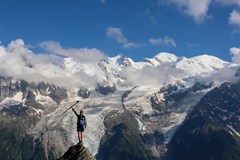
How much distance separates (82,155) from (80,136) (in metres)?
2.56

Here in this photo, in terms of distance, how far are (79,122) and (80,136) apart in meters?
2.59

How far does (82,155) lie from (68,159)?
6.66 ft

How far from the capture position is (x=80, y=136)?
72438 mm

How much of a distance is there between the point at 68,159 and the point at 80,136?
3.46 meters

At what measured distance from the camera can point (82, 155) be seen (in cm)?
7188

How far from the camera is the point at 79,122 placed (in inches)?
2788

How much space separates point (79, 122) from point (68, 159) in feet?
18.1

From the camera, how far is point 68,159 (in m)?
72.2

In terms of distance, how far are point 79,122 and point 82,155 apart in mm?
4624
